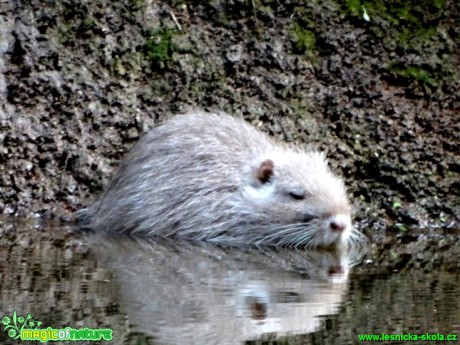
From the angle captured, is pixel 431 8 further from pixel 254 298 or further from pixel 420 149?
pixel 254 298

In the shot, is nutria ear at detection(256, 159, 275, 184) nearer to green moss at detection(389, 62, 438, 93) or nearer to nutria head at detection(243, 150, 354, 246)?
nutria head at detection(243, 150, 354, 246)

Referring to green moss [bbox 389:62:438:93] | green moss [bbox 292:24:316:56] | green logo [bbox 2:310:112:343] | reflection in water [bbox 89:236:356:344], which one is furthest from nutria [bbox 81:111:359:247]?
green logo [bbox 2:310:112:343]

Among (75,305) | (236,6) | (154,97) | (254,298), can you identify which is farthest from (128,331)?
(236,6)

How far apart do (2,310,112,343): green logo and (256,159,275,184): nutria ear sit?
365cm

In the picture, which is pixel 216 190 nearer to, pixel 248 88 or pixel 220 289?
pixel 248 88

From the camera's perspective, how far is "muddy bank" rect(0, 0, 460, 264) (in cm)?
805

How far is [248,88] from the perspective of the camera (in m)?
8.48

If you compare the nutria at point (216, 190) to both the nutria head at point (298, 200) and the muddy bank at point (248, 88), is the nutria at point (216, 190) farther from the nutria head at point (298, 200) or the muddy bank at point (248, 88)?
the muddy bank at point (248, 88)

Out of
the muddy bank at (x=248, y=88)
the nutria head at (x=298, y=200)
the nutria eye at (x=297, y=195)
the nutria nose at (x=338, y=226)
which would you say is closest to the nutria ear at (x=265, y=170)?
the nutria head at (x=298, y=200)

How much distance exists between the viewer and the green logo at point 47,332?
369 centimetres

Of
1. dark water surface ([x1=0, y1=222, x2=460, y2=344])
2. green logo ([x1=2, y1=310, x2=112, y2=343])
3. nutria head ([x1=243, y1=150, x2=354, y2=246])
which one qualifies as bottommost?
green logo ([x1=2, y1=310, x2=112, y2=343])

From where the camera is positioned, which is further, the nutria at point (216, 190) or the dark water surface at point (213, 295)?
the nutria at point (216, 190)

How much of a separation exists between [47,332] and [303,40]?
538 cm

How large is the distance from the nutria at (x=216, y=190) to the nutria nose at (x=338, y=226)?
0.11 meters
